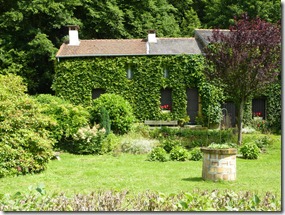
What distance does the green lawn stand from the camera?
31.2ft

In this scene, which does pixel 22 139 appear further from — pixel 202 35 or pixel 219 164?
pixel 202 35

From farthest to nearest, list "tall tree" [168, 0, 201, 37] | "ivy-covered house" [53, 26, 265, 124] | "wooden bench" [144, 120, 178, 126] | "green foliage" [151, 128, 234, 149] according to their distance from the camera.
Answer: "tall tree" [168, 0, 201, 37]
"ivy-covered house" [53, 26, 265, 124]
"wooden bench" [144, 120, 178, 126]
"green foliage" [151, 128, 234, 149]

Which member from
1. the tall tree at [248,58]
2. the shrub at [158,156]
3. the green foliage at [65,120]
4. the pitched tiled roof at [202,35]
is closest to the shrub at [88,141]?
the green foliage at [65,120]

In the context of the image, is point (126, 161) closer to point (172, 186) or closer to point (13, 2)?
point (172, 186)

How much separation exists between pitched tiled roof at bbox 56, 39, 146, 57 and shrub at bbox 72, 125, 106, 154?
998cm

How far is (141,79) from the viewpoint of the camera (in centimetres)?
2512

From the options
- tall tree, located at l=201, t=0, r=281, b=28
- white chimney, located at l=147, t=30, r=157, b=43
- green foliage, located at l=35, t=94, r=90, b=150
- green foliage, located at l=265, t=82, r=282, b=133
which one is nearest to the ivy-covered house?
white chimney, located at l=147, t=30, r=157, b=43

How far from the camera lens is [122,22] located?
33562 millimetres

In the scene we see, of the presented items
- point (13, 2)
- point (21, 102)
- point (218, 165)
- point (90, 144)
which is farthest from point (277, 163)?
point (13, 2)

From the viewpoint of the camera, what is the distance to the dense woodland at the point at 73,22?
95.1 feet

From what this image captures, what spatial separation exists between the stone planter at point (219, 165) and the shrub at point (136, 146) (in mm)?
6029

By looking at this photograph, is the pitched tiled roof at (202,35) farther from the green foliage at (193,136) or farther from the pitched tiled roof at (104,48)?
the green foliage at (193,136)

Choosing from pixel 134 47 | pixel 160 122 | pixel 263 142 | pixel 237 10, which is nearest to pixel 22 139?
pixel 263 142

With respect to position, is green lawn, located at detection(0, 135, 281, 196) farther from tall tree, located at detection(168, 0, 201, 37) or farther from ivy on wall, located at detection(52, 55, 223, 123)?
tall tree, located at detection(168, 0, 201, 37)
